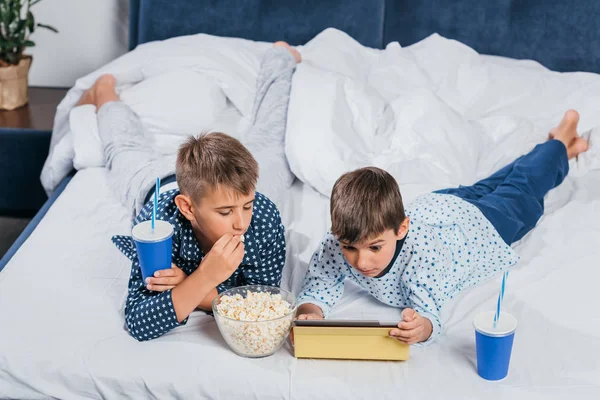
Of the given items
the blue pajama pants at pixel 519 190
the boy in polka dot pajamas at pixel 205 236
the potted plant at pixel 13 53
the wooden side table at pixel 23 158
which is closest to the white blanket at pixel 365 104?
the blue pajama pants at pixel 519 190

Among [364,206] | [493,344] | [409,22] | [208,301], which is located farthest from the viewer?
[409,22]

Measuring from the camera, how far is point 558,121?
2.68 metres

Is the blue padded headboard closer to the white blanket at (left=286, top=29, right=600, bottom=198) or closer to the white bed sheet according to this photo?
the white blanket at (left=286, top=29, right=600, bottom=198)

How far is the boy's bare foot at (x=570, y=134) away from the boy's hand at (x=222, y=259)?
1.31 meters

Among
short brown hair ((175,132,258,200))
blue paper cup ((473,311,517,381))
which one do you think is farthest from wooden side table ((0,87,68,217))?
blue paper cup ((473,311,517,381))

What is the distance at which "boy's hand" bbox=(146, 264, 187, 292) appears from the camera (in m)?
1.64

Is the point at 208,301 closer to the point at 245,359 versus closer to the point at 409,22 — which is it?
the point at 245,359

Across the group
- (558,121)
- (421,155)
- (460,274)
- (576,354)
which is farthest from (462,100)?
(576,354)

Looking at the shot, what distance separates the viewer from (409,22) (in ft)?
10.4

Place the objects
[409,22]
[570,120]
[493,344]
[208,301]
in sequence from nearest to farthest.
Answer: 1. [493,344]
2. [208,301]
3. [570,120]
4. [409,22]

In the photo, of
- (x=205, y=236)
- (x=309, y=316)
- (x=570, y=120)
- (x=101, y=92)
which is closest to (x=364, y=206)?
(x=309, y=316)

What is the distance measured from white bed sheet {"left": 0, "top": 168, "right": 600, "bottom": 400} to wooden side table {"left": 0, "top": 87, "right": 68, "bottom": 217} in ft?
2.97

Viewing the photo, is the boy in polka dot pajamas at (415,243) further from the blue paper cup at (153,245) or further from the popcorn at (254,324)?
the blue paper cup at (153,245)

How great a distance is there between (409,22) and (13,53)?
1552 mm
